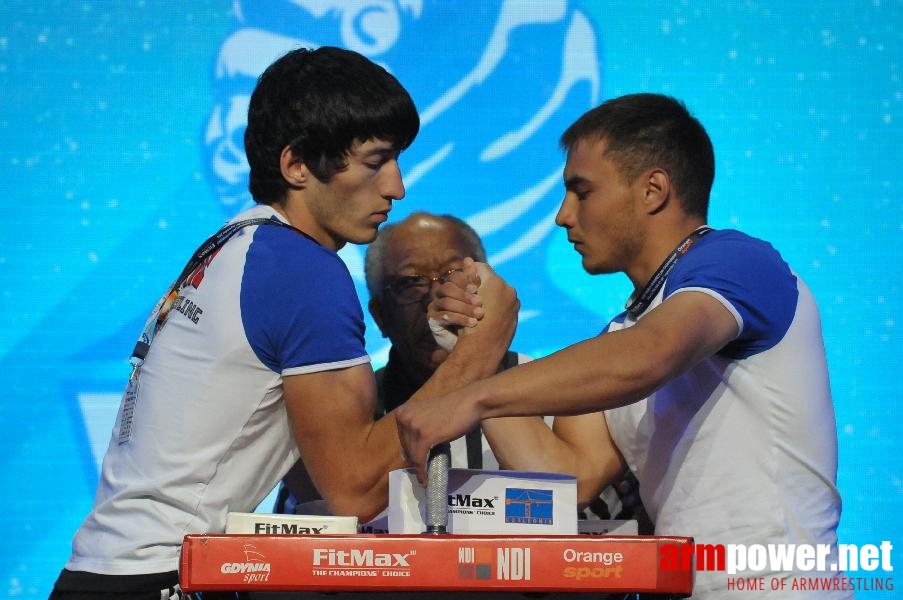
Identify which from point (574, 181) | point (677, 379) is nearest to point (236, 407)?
point (677, 379)

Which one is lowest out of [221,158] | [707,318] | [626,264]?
[707,318]

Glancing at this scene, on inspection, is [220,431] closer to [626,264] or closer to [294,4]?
[626,264]

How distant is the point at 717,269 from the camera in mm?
1849

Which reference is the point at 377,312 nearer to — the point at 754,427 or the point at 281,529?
the point at 754,427

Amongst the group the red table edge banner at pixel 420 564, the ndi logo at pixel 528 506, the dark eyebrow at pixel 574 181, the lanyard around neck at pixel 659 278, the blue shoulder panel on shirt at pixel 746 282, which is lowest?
the red table edge banner at pixel 420 564

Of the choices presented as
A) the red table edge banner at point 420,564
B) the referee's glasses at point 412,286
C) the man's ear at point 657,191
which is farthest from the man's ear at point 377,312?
the red table edge banner at point 420,564

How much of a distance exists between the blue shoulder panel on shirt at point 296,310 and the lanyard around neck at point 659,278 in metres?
0.68

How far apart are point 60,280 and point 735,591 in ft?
8.53

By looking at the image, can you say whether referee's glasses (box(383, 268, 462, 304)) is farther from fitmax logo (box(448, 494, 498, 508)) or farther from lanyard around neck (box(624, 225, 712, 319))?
fitmax logo (box(448, 494, 498, 508))

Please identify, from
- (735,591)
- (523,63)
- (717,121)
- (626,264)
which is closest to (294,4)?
(523,63)

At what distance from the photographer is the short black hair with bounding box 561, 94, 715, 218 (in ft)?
7.50

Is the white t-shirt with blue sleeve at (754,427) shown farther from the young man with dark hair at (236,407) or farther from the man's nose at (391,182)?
the man's nose at (391,182)

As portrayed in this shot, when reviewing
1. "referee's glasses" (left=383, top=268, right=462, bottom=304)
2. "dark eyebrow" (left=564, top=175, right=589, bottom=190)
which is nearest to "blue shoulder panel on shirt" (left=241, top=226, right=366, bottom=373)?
"dark eyebrow" (left=564, top=175, right=589, bottom=190)

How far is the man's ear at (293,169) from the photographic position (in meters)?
1.99
